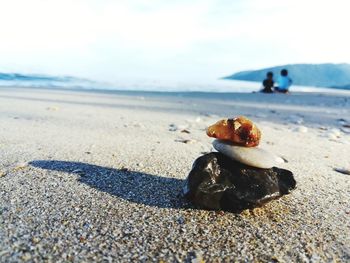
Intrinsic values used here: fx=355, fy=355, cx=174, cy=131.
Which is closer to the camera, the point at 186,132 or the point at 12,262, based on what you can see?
the point at 12,262

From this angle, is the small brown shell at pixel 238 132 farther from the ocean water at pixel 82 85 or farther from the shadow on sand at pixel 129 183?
the ocean water at pixel 82 85

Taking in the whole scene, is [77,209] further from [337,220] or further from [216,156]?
[337,220]

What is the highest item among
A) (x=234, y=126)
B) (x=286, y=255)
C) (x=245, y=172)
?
(x=234, y=126)

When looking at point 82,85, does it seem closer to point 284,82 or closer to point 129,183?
point 284,82

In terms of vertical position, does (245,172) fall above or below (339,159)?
above

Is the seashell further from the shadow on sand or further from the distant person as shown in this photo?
the distant person

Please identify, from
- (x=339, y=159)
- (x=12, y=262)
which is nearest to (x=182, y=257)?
(x=12, y=262)

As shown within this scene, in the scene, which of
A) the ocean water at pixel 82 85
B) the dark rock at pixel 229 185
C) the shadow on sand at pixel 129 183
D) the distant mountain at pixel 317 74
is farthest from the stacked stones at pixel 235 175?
the distant mountain at pixel 317 74

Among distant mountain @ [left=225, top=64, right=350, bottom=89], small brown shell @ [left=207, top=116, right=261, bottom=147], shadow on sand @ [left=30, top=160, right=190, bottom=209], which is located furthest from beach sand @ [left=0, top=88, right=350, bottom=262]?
distant mountain @ [left=225, top=64, right=350, bottom=89]
